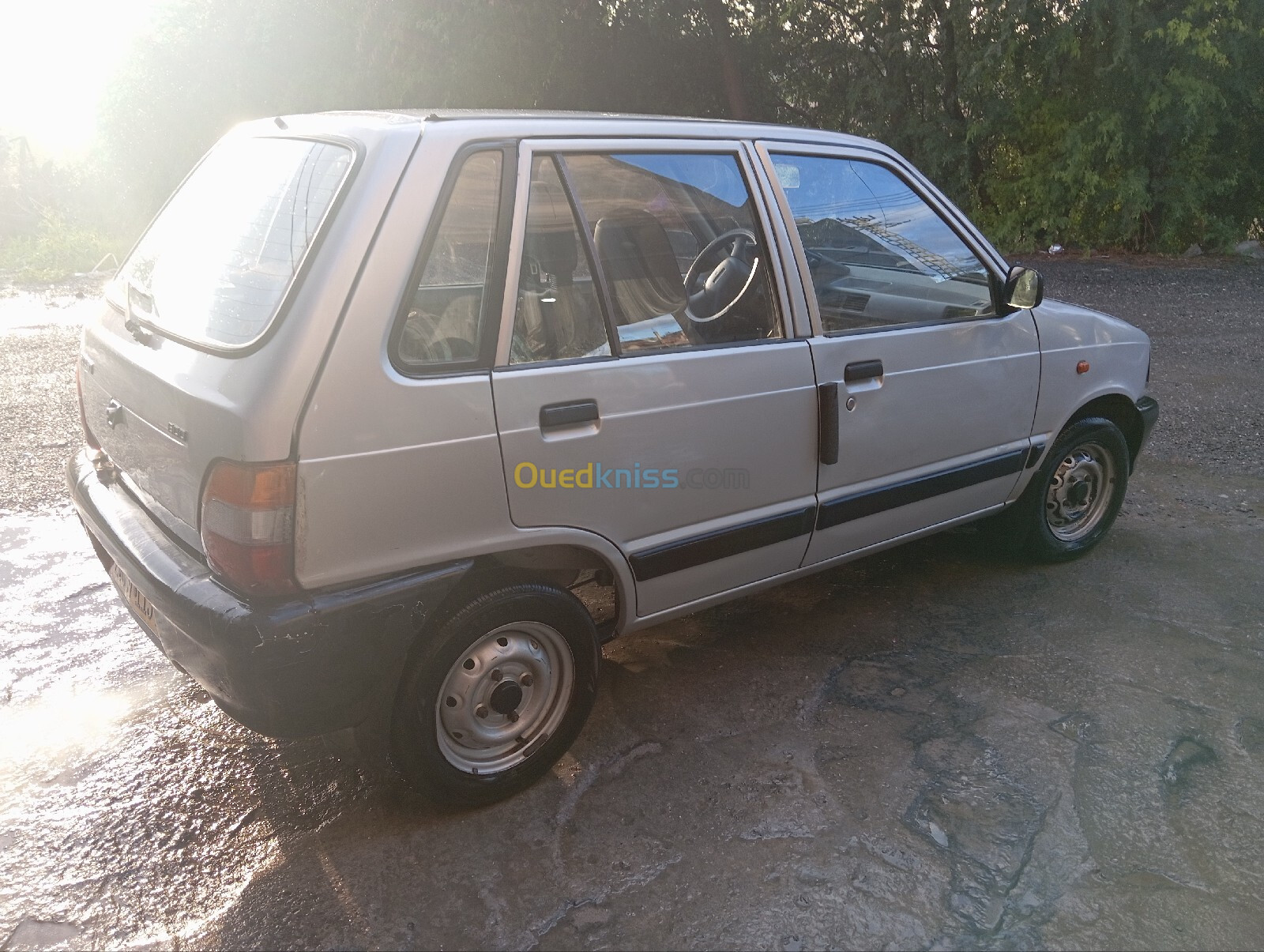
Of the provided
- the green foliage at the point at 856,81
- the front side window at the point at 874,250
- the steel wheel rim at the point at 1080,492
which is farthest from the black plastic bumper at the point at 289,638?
the green foliage at the point at 856,81

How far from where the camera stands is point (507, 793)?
2.92 metres

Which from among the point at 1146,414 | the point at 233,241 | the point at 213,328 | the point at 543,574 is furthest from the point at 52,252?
the point at 1146,414

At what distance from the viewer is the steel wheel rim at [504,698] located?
275 centimetres

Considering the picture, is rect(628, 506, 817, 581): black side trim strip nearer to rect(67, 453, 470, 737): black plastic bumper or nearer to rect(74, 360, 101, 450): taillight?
rect(67, 453, 470, 737): black plastic bumper

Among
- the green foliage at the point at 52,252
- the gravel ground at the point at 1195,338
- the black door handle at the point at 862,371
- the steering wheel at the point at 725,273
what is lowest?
the gravel ground at the point at 1195,338

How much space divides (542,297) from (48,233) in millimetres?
13105

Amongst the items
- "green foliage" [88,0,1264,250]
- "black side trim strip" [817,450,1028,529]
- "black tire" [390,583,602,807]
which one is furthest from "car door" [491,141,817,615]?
"green foliage" [88,0,1264,250]

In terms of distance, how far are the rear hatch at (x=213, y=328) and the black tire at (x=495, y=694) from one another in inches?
26.0

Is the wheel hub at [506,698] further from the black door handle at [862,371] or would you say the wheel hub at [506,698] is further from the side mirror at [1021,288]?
the side mirror at [1021,288]

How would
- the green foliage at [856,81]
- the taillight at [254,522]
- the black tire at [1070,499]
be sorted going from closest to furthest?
A: the taillight at [254,522], the black tire at [1070,499], the green foliage at [856,81]

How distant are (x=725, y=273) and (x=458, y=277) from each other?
1.02 m

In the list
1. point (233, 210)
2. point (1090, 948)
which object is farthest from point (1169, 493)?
point (233, 210)

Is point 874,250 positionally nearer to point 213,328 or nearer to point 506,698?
point 506,698

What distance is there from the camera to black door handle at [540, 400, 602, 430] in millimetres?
2684
